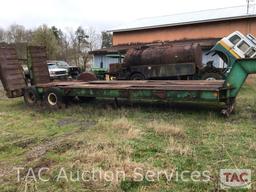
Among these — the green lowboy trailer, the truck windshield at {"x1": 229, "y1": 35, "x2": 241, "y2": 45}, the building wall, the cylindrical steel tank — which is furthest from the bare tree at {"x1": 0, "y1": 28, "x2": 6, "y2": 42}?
the truck windshield at {"x1": 229, "y1": 35, "x2": 241, "y2": 45}

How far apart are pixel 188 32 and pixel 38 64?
1652 centimetres

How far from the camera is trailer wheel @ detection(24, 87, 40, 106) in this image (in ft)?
38.1

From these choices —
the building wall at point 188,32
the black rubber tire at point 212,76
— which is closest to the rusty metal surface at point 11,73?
the black rubber tire at point 212,76

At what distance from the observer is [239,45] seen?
13633 mm

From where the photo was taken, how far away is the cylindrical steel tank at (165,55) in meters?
14.9

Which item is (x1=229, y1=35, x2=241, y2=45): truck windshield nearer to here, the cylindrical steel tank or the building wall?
the cylindrical steel tank

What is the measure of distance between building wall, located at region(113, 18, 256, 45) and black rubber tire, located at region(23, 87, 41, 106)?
17262 mm

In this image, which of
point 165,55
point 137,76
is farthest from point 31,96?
point 165,55

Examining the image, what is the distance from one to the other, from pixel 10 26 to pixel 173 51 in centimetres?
5969

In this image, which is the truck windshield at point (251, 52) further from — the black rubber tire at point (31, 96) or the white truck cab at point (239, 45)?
the black rubber tire at point (31, 96)

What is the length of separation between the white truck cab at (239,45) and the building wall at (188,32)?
35.4ft

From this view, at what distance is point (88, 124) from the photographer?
8.31m

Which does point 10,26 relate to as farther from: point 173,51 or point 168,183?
point 168,183

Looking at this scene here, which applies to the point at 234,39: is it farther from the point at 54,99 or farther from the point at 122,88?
the point at 54,99
